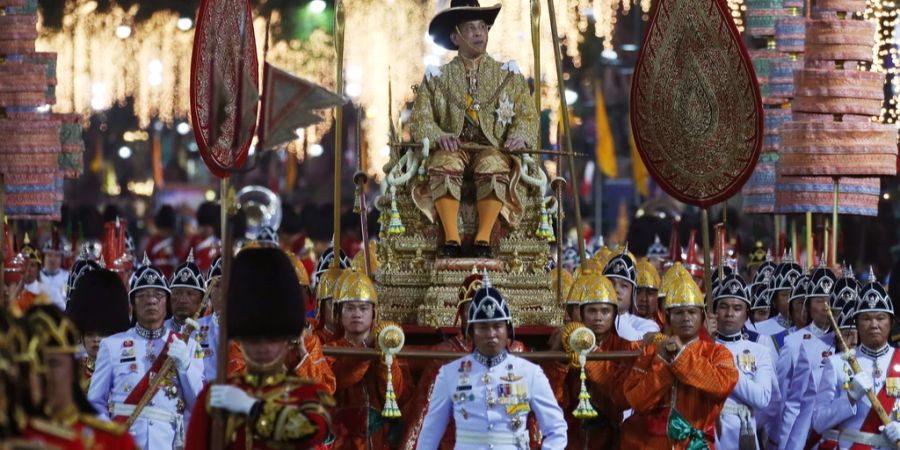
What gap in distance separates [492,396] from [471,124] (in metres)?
4.63

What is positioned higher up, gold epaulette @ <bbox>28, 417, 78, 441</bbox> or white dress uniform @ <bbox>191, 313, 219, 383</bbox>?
gold epaulette @ <bbox>28, 417, 78, 441</bbox>

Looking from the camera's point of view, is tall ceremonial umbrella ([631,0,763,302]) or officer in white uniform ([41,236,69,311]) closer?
tall ceremonial umbrella ([631,0,763,302])

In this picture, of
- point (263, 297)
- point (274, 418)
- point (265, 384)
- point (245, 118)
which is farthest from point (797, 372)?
point (274, 418)

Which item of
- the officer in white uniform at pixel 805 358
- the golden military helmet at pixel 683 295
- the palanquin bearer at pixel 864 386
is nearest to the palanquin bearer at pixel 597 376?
the golden military helmet at pixel 683 295

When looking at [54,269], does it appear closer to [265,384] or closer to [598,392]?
[598,392]

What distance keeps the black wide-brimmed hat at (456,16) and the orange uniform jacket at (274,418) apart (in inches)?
258

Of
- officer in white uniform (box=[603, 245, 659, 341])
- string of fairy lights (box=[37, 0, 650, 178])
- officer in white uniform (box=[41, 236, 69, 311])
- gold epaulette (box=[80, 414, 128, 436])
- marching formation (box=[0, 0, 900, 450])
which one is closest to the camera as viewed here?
gold epaulette (box=[80, 414, 128, 436])

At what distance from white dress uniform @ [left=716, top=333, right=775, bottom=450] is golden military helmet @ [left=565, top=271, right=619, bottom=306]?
109cm

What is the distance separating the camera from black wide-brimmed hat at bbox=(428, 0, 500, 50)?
55.6 feet

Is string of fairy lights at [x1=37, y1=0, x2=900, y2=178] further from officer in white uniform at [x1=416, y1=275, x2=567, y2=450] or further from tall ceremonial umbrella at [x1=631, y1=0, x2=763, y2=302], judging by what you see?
officer in white uniform at [x1=416, y1=275, x2=567, y2=450]

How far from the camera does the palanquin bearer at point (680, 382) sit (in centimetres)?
1438

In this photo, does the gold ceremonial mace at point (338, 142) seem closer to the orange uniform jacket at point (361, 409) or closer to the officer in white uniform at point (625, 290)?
the orange uniform jacket at point (361, 409)

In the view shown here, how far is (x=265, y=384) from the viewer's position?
10719 mm

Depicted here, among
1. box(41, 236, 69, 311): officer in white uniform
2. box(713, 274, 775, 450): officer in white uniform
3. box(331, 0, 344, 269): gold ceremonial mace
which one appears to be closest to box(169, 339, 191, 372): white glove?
box(331, 0, 344, 269): gold ceremonial mace
